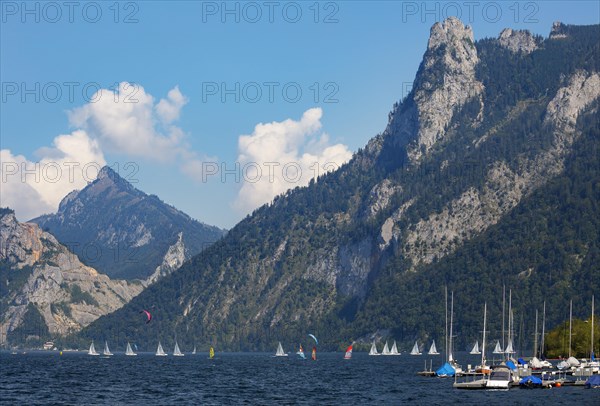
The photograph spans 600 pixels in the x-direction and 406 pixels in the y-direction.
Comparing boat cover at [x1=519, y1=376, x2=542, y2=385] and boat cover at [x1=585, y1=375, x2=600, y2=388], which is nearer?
boat cover at [x1=585, y1=375, x2=600, y2=388]

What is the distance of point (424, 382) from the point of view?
196125mm

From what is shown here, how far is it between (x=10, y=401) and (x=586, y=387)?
317 ft

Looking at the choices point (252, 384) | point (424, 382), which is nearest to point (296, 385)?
point (252, 384)

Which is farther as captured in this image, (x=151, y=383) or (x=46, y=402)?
(x=151, y=383)

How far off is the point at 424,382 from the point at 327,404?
176 ft

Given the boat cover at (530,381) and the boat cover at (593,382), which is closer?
the boat cover at (593,382)

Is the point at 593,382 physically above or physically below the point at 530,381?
above

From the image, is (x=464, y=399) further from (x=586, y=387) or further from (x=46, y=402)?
(x=46, y=402)

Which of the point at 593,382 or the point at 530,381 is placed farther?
the point at 530,381

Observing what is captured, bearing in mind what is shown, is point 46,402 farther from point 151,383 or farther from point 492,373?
point 492,373

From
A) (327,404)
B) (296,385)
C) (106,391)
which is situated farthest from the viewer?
(296,385)

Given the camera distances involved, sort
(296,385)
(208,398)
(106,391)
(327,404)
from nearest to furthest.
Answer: (327,404), (208,398), (106,391), (296,385)

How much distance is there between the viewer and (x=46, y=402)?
14800 cm

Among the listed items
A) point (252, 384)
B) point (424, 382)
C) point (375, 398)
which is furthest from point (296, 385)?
point (375, 398)
